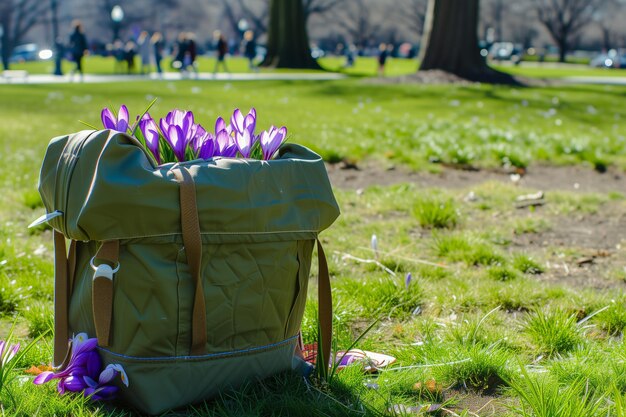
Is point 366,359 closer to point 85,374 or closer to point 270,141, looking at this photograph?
point 270,141

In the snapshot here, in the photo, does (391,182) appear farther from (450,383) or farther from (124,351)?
(124,351)

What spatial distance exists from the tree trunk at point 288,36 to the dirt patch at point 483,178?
24754 mm

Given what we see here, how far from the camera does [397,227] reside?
16.1ft

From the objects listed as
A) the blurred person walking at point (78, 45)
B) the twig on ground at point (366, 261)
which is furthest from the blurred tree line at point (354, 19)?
the twig on ground at point (366, 261)

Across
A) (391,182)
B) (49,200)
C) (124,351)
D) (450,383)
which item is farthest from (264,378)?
(391,182)

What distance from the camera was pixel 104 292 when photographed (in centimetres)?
227

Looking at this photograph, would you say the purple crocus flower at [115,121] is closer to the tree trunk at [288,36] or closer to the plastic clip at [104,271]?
the plastic clip at [104,271]

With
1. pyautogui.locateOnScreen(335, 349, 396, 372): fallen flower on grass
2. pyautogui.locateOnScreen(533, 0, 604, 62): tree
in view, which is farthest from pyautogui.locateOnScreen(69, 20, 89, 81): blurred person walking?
pyautogui.locateOnScreen(533, 0, 604, 62): tree

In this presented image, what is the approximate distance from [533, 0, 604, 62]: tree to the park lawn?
213 ft

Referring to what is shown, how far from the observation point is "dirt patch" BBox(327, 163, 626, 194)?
654cm

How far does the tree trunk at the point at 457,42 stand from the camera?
20.3 m

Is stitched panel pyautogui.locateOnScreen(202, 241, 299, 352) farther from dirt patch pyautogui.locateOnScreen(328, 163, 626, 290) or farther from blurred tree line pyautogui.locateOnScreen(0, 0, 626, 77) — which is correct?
blurred tree line pyautogui.locateOnScreen(0, 0, 626, 77)

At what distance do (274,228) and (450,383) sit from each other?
0.85 meters

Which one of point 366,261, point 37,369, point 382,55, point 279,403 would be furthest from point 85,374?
point 382,55
